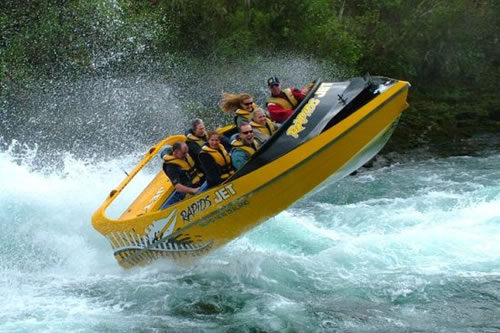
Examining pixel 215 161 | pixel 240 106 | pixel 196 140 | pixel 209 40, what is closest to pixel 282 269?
pixel 215 161

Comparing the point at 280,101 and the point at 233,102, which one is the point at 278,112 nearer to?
the point at 280,101

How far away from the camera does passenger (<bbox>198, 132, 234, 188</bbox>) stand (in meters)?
7.97

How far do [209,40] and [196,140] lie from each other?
749 centimetres

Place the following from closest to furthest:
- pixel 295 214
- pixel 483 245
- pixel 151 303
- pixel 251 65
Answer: pixel 151 303, pixel 483 245, pixel 295 214, pixel 251 65

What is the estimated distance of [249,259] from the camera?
357 inches

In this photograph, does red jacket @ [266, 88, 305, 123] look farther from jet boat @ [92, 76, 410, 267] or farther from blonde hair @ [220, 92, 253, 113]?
jet boat @ [92, 76, 410, 267]

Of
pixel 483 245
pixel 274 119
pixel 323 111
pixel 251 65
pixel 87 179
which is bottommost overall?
pixel 483 245

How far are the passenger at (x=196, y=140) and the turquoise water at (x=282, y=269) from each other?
1.28 m

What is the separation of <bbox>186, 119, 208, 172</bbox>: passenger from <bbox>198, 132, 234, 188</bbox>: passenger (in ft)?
1.56

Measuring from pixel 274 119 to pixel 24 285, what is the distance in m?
3.49

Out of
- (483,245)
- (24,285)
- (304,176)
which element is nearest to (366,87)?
(304,176)

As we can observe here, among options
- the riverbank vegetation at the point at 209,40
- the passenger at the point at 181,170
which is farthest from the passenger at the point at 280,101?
the riverbank vegetation at the point at 209,40

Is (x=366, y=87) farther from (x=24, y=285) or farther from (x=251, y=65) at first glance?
(x=251, y=65)

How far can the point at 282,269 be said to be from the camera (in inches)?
347
